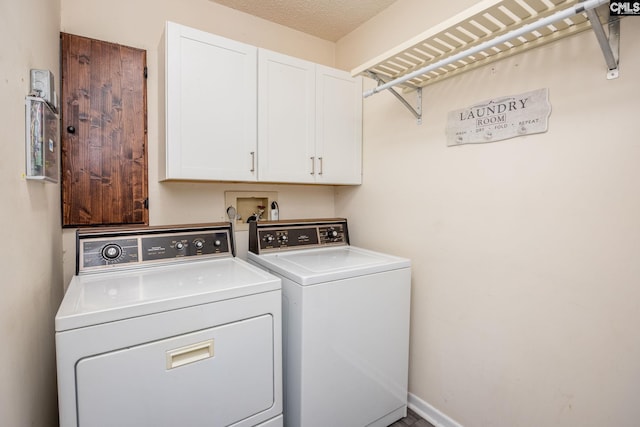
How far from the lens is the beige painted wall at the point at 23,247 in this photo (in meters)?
0.88

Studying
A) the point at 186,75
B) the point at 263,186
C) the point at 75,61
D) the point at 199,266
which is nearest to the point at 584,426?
the point at 199,266

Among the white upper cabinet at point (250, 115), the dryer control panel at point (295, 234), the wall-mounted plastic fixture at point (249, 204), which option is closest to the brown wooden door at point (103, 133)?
the white upper cabinet at point (250, 115)

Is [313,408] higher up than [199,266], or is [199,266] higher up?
[199,266]

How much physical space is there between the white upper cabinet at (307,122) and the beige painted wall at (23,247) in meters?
1.00

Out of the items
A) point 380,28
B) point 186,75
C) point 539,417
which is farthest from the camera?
point 380,28

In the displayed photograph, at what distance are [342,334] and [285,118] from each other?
1.31 m

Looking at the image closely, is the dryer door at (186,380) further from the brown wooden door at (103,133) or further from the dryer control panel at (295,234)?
the brown wooden door at (103,133)

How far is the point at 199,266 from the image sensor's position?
1.69m

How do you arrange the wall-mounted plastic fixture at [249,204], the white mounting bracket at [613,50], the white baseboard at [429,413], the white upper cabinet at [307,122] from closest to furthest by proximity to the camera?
1. the white mounting bracket at [613,50]
2. the white baseboard at [429,413]
3. the white upper cabinet at [307,122]
4. the wall-mounted plastic fixture at [249,204]

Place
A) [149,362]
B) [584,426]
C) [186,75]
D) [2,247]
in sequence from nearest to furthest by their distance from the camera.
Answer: [2,247], [149,362], [584,426], [186,75]

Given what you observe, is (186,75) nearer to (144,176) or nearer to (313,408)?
(144,176)

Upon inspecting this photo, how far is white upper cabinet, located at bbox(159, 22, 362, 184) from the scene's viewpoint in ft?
5.33

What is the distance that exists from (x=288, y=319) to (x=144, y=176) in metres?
1.18

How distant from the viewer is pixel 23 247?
40.8 inches
